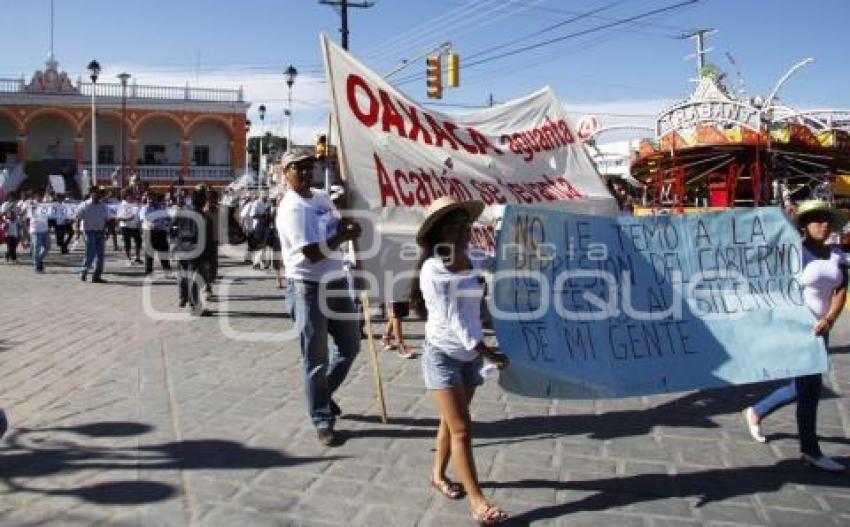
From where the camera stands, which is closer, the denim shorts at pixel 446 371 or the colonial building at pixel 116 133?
the denim shorts at pixel 446 371

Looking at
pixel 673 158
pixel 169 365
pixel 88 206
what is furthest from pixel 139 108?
pixel 169 365

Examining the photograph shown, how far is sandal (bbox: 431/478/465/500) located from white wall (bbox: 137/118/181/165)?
49750 millimetres

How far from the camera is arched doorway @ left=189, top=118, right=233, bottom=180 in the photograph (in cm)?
5084

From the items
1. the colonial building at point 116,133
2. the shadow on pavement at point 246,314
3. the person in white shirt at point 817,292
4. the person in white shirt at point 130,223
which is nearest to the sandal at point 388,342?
the shadow on pavement at point 246,314

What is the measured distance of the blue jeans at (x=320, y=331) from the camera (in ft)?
17.1

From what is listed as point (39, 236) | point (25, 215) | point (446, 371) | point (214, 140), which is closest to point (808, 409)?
point (446, 371)

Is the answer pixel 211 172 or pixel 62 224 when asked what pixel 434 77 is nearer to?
pixel 62 224

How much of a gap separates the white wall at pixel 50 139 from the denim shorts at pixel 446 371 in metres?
50.3

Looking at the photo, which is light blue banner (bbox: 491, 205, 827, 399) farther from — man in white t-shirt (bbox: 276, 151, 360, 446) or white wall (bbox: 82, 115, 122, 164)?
white wall (bbox: 82, 115, 122, 164)

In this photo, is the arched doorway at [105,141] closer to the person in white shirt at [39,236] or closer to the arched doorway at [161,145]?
the arched doorway at [161,145]

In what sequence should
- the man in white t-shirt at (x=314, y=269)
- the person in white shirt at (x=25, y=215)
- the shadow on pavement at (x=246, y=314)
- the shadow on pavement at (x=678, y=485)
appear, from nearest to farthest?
the shadow on pavement at (x=678, y=485), the man in white t-shirt at (x=314, y=269), the shadow on pavement at (x=246, y=314), the person in white shirt at (x=25, y=215)

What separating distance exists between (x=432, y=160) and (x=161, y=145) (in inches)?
1916

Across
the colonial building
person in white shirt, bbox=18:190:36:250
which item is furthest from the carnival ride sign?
the colonial building

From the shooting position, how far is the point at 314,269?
17.1ft
